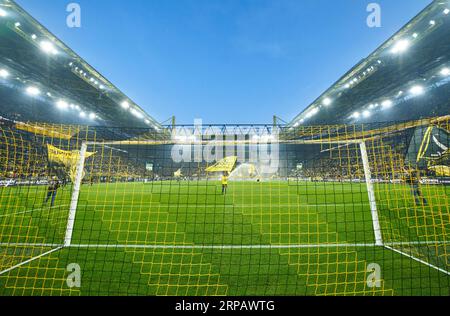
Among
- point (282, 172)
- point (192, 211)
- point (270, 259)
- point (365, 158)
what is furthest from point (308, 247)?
point (282, 172)

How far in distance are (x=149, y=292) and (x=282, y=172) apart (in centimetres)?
3763

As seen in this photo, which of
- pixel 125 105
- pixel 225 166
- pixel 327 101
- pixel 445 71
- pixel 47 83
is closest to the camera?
pixel 225 166

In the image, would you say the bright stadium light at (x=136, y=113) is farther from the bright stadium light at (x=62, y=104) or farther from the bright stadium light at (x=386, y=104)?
the bright stadium light at (x=386, y=104)

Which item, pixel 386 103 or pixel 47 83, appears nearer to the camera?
pixel 47 83

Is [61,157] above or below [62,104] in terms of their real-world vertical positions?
below

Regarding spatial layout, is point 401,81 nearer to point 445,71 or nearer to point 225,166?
point 445,71

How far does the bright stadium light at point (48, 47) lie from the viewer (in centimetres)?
1758

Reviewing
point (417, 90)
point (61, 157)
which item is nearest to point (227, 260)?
point (61, 157)

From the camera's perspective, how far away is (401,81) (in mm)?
24094


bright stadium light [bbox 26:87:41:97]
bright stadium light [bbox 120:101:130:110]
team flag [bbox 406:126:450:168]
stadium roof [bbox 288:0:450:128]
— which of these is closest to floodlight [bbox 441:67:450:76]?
stadium roof [bbox 288:0:450:128]

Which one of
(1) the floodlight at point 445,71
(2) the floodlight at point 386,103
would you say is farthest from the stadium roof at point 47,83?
(2) the floodlight at point 386,103

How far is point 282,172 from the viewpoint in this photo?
39.3 m

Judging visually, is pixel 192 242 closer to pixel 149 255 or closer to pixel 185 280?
pixel 149 255

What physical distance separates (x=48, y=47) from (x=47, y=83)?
25.5ft
